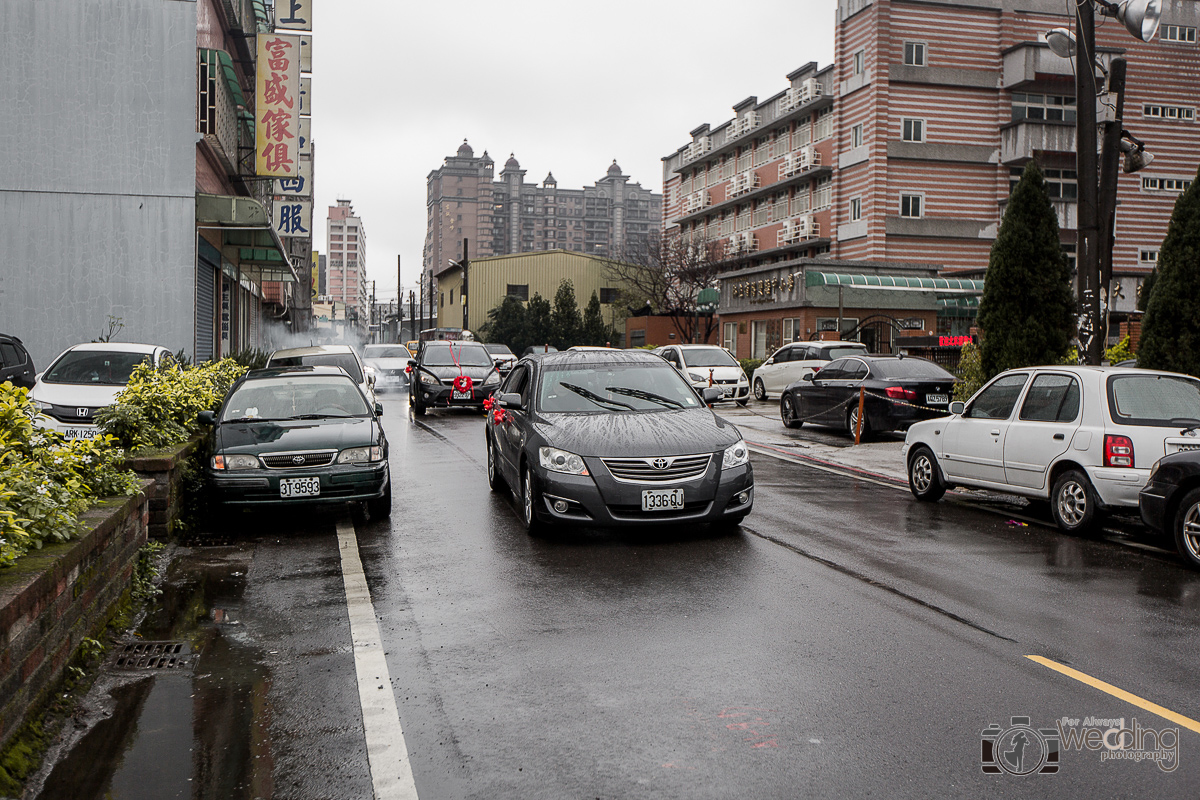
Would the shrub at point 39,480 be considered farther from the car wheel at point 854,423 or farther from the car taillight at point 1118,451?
the car wheel at point 854,423

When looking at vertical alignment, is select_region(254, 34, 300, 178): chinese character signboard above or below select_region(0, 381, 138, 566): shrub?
above

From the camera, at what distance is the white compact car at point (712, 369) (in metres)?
25.0

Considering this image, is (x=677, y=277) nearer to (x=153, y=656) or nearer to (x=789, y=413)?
(x=789, y=413)

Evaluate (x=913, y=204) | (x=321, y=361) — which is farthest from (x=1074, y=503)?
(x=913, y=204)

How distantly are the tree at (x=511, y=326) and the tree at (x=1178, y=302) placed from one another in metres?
54.0

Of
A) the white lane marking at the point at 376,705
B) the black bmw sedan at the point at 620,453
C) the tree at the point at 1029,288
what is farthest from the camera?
the tree at the point at 1029,288

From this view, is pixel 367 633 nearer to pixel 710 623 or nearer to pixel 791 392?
pixel 710 623

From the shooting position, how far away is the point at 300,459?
8750 millimetres

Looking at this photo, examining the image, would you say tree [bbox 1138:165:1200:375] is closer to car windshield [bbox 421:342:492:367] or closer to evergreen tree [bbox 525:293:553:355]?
car windshield [bbox 421:342:492:367]

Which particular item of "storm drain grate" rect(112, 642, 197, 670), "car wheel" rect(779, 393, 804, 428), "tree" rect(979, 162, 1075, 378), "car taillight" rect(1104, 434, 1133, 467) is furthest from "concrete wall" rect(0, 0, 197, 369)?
"car taillight" rect(1104, 434, 1133, 467)

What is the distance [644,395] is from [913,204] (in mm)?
42056

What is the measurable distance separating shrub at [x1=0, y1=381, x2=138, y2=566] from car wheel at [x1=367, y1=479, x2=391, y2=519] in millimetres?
2876

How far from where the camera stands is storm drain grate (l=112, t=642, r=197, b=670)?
5086 mm

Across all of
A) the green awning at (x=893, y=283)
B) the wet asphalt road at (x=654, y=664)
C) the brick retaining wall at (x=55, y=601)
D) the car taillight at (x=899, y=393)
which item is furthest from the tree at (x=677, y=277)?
the brick retaining wall at (x=55, y=601)
